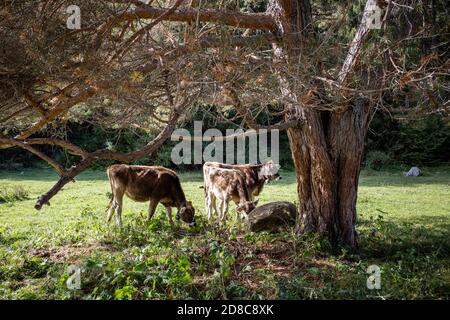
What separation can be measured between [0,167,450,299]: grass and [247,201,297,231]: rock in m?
0.29

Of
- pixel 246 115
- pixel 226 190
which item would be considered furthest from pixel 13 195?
pixel 246 115

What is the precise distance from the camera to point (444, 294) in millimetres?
5680

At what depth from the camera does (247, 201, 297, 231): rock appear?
851 centimetres

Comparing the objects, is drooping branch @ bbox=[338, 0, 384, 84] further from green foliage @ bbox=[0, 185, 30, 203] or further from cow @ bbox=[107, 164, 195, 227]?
green foliage @ bbox=[0, 185, 30, 203]

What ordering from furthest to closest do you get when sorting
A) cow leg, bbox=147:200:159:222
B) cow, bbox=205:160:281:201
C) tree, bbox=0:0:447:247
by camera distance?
cow, bbox=205:160:281:201
cow leg, bbox=147:200:159:222
tree, bbox=0:0:447:247

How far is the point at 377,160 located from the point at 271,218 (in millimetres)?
16328

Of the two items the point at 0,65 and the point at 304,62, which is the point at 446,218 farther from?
the point at 0,65

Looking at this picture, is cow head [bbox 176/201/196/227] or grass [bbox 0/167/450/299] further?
cow head [bbox 176/201/196/227]

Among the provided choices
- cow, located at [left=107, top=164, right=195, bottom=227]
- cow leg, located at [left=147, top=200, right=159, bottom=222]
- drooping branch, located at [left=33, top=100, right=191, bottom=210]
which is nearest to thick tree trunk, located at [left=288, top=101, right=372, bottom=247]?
drooping branch, located at [left=33, top=100, right=191, bottom=210]

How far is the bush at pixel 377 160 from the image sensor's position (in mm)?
23312

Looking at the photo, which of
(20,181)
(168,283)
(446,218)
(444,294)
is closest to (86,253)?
(168,283)

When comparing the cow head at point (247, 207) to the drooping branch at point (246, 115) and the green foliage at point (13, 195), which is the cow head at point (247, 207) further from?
the green foliage at point (13, 195)

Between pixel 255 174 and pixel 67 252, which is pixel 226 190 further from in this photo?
pixel 67 252

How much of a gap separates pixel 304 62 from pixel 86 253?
174 inches
